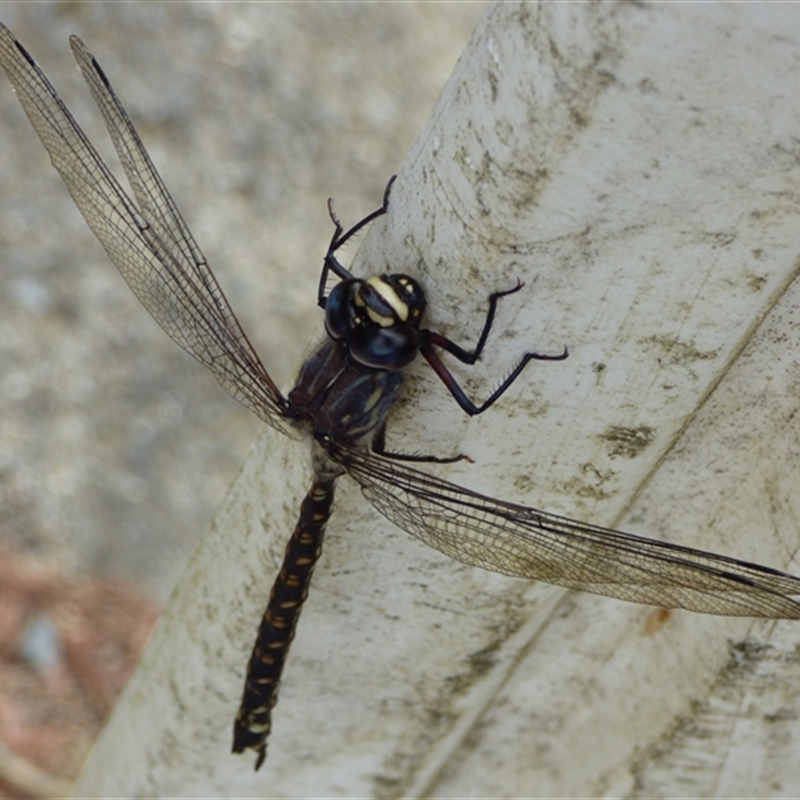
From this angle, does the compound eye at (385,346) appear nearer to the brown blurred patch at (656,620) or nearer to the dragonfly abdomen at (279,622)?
the dragonfly abdomen at (279,622)

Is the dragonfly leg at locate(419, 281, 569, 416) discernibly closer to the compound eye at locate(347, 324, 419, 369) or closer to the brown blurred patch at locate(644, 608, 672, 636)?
the compound eye at locate(347, 324, 419, 369)

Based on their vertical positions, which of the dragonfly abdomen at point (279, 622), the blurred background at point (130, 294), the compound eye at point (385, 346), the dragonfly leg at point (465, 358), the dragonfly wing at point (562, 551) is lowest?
the dragonfly abdomen at point (279, 622)

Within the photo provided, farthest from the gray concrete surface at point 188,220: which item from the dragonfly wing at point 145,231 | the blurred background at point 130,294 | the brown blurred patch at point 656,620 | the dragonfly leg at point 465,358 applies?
the dragonfly leg at point 465,358

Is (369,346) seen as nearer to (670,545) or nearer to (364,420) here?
(364,420)

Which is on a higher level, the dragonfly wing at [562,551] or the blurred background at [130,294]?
the blurred background at [130,294]

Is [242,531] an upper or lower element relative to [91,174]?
lower

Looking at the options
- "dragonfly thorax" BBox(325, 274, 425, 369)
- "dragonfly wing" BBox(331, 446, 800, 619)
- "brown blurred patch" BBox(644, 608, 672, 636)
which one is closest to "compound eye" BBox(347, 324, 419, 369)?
"dragonfly thorax" BBox(325, 274, 425, 369)

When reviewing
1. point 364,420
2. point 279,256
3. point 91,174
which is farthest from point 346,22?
point 364,420
